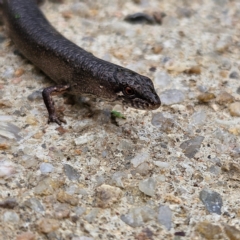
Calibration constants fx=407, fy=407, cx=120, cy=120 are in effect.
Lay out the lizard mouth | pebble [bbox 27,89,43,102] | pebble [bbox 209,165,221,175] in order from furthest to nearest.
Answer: pebble [bbox 27,89,43,102]
the lizard mouth
pebble [bbox 209,165,221,175]

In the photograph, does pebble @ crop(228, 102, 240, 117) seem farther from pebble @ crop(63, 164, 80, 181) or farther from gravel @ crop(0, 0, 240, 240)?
pebble @ crop(63, 164, 80, 181)

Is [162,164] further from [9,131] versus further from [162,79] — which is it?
[9,131]

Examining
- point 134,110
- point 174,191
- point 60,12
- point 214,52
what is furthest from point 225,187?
point 60,12

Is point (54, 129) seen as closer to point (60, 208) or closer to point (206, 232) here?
point (60, 208)

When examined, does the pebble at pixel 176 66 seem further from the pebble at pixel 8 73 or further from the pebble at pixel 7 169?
the pebble at pixel 7 169

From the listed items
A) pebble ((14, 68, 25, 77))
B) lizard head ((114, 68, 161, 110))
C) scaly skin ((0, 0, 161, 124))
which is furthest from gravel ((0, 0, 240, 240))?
lizard head ((114, 68, 161, 110))
